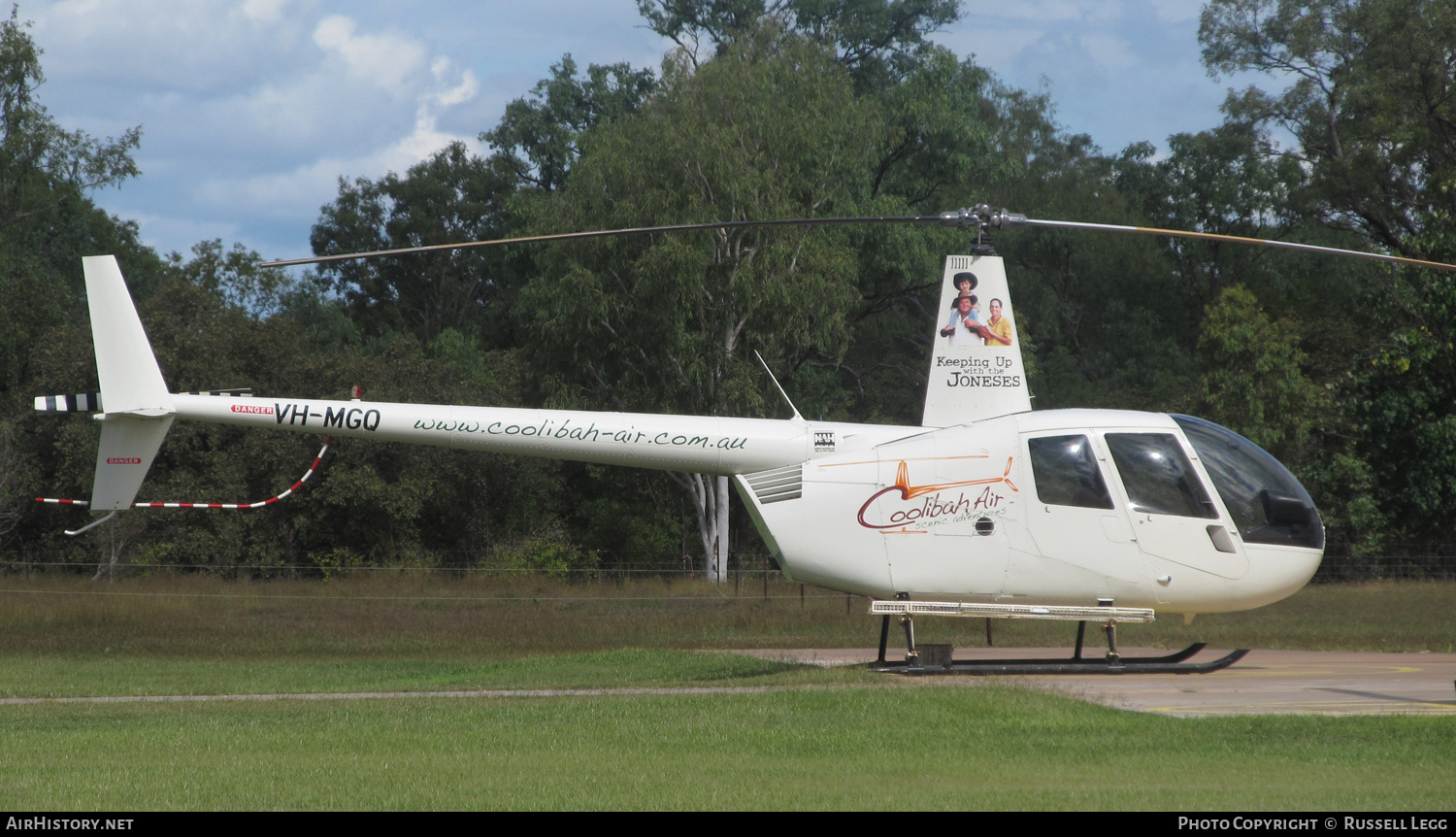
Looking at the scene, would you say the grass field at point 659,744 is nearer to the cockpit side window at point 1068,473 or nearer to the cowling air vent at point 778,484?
the cowling air vent at point 778,484

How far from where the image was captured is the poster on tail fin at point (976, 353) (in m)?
12.5

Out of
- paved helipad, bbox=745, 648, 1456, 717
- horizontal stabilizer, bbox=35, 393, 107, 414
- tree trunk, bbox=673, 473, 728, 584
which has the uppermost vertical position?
horizontal stabilizer, bbox=35, 393, 107, 414

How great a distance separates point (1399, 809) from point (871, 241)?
2924 centimetres

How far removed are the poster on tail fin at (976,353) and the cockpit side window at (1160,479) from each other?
1109 millimetres

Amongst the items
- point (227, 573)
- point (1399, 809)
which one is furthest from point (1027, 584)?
point (227, 573)

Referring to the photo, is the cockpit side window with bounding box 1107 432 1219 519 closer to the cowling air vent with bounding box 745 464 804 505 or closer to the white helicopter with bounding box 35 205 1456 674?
the white helicopter with bounding box 35 205 1456 674

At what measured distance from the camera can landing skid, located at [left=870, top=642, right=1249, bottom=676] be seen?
12398 mm

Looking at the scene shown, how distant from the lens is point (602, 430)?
1270 centimetres

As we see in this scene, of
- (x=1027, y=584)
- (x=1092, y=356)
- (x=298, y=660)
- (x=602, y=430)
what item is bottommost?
(x=298, y=660)

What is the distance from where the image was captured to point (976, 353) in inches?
493

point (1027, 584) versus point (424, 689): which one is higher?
point (1027, 584)

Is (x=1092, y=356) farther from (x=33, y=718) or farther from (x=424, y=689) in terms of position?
(x=33, y=718)

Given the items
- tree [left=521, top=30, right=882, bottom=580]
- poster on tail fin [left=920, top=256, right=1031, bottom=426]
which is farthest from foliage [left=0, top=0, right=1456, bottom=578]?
poster on tail fin [left=920, top=256, right=1031, bottom=426]

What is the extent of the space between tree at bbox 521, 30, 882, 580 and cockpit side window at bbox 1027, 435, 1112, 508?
1699 cm
